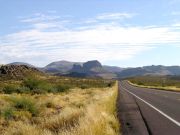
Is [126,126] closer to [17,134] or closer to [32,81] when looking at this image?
[17,134]

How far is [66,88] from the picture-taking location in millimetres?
57219

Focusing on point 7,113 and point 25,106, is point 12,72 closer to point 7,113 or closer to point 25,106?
point 25,106

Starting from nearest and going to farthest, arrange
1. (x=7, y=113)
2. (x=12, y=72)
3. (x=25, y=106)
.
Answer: (x=7, y=113), (x=25, y=106), (x=12, y=72)

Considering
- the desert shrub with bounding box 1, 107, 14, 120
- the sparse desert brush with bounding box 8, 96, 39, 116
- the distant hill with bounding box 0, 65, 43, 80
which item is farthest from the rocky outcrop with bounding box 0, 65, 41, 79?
the desert shrub with bounding box 1, 107, 14, 120

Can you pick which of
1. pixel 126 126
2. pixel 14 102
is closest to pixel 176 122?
pixel 126 126

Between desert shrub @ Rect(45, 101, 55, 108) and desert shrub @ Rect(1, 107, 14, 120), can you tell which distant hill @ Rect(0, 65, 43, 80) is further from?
desert shrub @ Rect(1, 107, 14, 120)

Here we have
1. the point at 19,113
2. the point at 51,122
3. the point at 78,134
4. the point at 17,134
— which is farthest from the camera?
the point at 19,113

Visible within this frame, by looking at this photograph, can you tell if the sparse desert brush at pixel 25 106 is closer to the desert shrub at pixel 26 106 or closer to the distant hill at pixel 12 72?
the desert shrub at pixel 26 106

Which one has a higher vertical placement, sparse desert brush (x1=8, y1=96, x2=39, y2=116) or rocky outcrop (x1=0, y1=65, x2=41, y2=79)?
rocky outcrop (x1=0, y1=65, x2=41, y2=79)

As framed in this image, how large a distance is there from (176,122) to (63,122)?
4.62 metres

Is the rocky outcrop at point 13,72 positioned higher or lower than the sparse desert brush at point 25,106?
higher

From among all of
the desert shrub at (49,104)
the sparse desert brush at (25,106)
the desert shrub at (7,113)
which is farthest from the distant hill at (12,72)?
the desert shrub at (7,113)

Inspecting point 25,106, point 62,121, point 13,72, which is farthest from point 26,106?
point 13,72

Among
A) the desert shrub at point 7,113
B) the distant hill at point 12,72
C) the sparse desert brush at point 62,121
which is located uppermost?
the distant hill at point 12,72
